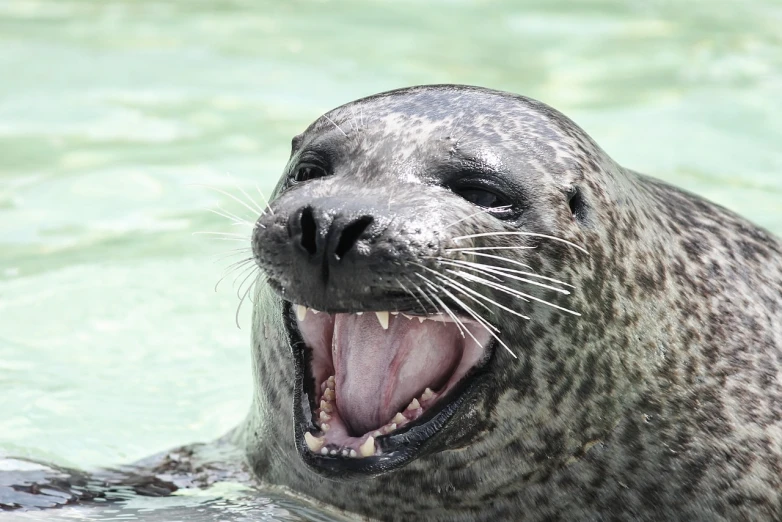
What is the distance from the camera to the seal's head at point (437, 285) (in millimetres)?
3328

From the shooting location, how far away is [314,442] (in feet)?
11.3

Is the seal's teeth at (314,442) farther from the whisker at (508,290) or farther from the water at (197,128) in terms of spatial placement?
the water at (197,128)

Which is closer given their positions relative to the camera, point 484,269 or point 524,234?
point 484,269

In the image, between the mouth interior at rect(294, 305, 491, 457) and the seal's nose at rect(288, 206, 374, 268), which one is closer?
the seal's nose at rect(288, 206, 374, 268)

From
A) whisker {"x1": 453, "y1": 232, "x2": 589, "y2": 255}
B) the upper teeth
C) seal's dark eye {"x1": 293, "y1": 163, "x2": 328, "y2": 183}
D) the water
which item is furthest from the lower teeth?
the water

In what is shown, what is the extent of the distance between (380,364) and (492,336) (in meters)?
0.33

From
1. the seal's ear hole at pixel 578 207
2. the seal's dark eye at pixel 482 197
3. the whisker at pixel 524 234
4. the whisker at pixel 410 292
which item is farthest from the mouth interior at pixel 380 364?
the seal's ear hole at pixel 578 207

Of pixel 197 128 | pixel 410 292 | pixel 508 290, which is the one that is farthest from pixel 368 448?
pixel 197 128

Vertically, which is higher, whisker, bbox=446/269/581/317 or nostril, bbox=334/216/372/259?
nostril, bbox=334/216/372/259

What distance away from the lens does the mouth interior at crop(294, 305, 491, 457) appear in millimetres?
3566

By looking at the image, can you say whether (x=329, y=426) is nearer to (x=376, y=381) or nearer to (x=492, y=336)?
(x=376, y=381)

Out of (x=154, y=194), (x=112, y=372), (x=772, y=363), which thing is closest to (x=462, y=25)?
(x=154, y=194)

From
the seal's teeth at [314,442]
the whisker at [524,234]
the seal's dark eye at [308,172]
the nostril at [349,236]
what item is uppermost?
the seal's dark eye at [308,172]

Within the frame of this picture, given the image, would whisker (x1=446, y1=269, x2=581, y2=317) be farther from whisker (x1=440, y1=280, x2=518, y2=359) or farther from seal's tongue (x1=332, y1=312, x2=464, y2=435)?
seal's tongue (x1=332, y1=312, x2=464, y2=435)
